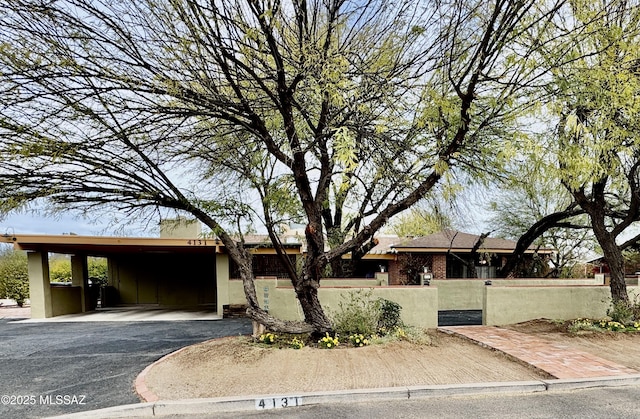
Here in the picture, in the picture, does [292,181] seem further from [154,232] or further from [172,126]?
[154,232]

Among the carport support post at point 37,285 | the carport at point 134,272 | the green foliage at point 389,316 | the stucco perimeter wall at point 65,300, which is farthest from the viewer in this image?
the stucco perimeter wall at point 65,300

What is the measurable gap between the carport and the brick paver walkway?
8063 mm

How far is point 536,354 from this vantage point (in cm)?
667

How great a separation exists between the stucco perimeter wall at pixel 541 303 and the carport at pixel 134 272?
8126 millimetres

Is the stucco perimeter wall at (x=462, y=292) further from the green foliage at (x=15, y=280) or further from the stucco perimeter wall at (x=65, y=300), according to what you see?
the green foliage at (x=15, y=280)

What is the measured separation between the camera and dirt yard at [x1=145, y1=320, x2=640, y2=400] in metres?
5.24

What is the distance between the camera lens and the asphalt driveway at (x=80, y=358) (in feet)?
16.3

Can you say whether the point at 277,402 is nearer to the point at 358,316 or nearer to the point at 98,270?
the point at 358,316

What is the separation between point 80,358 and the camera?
7137mm

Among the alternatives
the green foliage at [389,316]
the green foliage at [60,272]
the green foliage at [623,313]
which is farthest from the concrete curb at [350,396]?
the green foliage at [60,272]

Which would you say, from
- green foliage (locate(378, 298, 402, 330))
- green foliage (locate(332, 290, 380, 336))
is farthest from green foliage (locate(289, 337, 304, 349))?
green foliage (locate(378, 298, 402, 330))

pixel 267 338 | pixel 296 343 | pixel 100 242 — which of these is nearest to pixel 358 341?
pixel 296 343

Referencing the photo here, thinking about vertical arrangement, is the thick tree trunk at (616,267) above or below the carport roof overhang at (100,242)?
below

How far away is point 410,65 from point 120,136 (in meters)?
5.07
